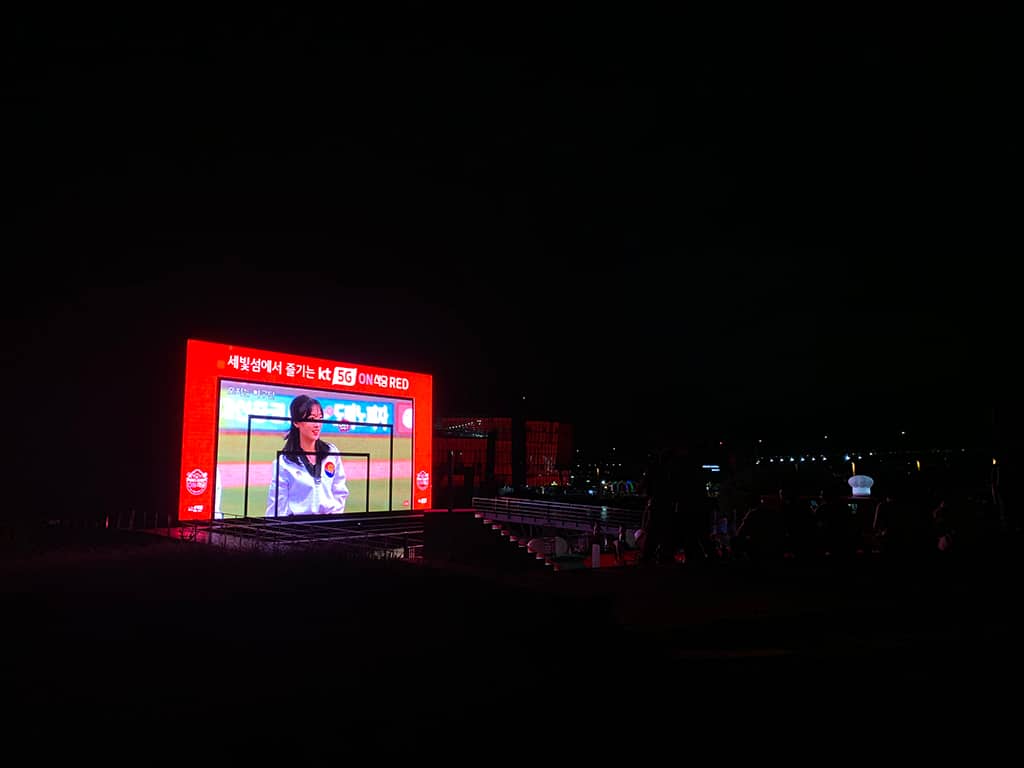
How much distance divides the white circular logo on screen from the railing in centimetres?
917

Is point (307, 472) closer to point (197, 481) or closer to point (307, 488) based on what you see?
point (307, 488)

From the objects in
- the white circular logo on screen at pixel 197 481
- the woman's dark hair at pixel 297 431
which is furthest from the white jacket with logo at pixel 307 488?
the white circular logo on screen at pixel 197 481

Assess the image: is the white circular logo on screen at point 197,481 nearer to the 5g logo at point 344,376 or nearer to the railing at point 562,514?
the 5g logo at point 344,376

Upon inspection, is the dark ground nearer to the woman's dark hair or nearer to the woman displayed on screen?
the woman displayed on screen

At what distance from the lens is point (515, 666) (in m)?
4.12

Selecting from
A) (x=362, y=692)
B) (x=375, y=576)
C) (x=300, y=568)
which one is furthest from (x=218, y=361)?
(x=362, y=692)

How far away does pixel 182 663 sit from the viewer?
4133 mm

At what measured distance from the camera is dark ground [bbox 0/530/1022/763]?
3.30 meters

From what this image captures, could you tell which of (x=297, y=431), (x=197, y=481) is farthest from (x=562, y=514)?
(x=197, y=481)

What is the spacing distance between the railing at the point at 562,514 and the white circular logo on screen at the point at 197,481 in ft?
30.1

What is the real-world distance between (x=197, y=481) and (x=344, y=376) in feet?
16.1

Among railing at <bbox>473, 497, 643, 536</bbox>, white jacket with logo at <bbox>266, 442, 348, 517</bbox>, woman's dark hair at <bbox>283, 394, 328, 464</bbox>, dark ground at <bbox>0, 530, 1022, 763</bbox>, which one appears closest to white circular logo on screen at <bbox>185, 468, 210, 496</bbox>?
white jacket with logo at <bbox>266, 442, 348, 517</bbox>

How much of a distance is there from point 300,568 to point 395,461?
47.7 feet

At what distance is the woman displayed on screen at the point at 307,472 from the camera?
17.9 meters
